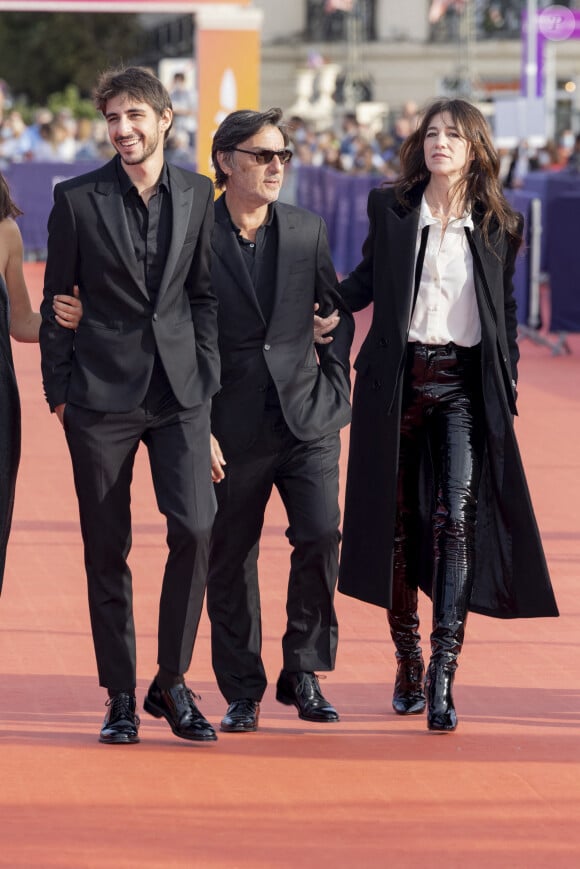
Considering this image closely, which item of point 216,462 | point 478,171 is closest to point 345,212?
point 478,171

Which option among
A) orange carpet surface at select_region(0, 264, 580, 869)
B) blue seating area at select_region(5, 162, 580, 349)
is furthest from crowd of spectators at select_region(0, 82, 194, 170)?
orange carpet surface at select_region(0, 264, 580, 869)

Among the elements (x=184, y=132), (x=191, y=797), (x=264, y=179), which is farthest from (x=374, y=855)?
(x=184, y=132)

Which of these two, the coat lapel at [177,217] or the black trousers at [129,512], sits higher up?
the coat lapel at [177,217]

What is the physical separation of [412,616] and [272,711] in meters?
0.56

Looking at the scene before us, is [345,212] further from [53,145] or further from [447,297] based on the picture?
[447,297]

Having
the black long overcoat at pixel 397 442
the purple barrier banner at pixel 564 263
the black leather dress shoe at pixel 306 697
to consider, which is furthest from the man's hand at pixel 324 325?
the purple barrier banner at pixel 564 263

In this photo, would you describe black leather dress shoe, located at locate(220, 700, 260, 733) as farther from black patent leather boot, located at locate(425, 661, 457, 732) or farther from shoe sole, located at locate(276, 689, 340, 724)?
black patent leather boot, located at locate(425, 661, 457, 732)

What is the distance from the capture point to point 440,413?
614 cm

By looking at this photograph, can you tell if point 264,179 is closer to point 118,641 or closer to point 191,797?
point 118,641

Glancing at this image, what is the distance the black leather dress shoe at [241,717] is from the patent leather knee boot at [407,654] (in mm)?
506

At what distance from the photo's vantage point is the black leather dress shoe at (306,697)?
20.0 feet

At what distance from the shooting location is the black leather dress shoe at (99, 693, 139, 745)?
19.1 feet

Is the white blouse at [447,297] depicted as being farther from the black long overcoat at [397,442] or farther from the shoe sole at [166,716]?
the shoe sole at [166,716]

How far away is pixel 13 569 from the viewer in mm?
8500
